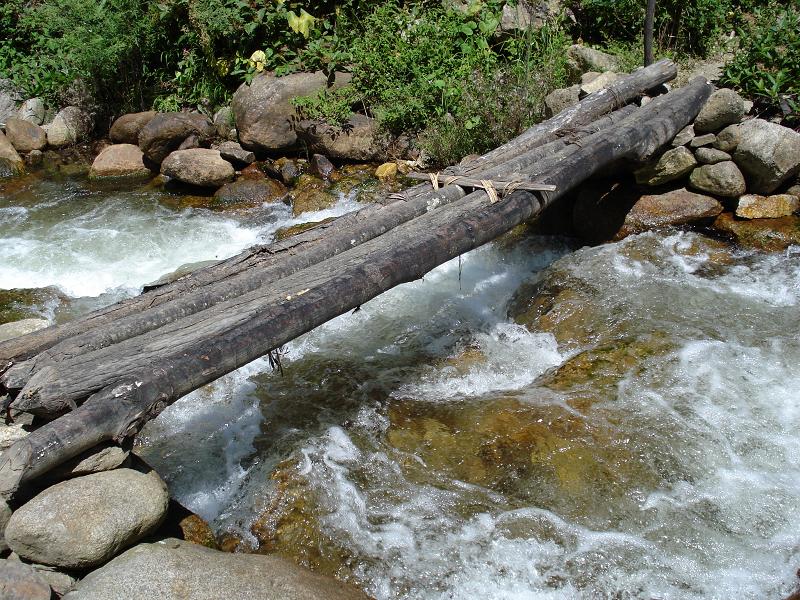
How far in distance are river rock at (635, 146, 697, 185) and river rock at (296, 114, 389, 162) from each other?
3.51 meters

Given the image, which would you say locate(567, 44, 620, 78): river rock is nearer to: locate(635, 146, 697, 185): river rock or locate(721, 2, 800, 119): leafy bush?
locate(721, 2, 800, 119): leafy bush

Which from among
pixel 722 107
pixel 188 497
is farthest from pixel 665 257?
pixel 188 497

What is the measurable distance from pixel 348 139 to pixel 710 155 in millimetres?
4451

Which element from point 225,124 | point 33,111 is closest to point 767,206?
point 225,124

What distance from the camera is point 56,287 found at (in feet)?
23.2

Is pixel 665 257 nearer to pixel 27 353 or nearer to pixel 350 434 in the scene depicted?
pixel 350 434

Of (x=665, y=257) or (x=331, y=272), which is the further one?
(x=665, y=257)

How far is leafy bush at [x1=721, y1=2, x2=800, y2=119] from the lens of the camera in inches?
282

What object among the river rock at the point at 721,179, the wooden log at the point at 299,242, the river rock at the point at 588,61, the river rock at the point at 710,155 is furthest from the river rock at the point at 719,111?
the river rock at the point at 588,61

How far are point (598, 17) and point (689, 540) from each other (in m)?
8.15

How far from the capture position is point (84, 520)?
298cm

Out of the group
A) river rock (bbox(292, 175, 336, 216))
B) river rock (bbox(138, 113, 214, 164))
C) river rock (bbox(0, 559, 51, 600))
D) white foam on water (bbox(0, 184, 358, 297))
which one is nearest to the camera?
river rock (bbox(0, 559, 51, 600))

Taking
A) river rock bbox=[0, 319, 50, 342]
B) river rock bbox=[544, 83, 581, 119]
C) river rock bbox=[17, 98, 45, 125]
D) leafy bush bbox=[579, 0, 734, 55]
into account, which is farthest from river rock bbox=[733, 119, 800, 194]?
river rock bbox=[17, 98, 45, 125]

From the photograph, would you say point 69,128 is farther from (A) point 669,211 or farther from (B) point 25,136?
(A) point 669,211
